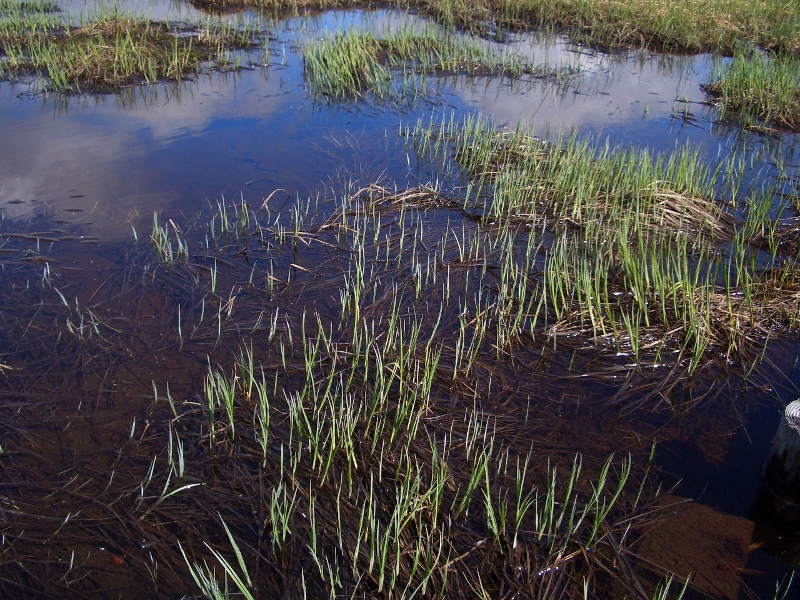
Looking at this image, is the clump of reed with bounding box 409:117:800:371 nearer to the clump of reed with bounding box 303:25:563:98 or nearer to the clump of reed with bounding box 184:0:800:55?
the clump of reed with bounding box 303:25:563:98

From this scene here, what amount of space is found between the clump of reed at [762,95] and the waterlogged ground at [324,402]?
1652 mm

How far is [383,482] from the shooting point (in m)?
2.50

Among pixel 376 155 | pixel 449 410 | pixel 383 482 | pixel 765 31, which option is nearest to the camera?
pixel 383 482

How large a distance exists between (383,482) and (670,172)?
3706 mm

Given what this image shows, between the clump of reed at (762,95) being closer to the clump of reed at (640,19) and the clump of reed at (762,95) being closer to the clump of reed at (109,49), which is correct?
the clump of reed at (640,19)

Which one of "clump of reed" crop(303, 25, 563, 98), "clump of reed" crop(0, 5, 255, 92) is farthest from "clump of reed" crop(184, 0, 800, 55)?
"clump of reed" crop(0, 5, 255, 92)

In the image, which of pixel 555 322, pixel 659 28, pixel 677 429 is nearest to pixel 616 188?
pixel 555 322

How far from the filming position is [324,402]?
8.94ft

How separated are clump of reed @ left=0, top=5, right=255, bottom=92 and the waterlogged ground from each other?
1558 mm

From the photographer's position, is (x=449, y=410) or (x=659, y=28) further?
(x=659, y=28)

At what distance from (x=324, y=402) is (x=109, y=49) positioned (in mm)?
6290

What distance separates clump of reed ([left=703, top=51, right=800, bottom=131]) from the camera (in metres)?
6.90

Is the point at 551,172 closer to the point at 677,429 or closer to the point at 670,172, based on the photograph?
the point at 670,172

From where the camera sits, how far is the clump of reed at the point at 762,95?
6898mm
